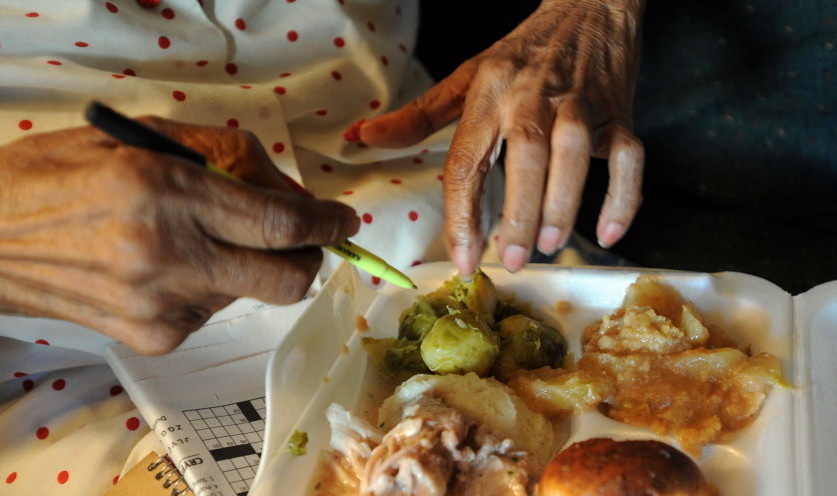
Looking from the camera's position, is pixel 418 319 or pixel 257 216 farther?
pixel 418 319

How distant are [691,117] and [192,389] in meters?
1.28

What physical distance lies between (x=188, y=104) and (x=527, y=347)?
2.51 ft

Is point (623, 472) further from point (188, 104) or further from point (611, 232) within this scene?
point (188, 104)

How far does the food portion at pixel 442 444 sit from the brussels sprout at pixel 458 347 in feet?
0.11

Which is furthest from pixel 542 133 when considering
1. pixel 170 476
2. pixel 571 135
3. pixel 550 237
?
pixel 170 476

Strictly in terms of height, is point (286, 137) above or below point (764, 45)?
below

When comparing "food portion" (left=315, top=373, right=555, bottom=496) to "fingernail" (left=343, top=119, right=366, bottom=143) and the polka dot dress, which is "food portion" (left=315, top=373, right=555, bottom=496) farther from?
"fingernail" (left=343, top=119, right=366, bottom=143)

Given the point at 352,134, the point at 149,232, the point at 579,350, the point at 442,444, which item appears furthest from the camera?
the point at 352,134

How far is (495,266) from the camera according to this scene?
1.34 metres

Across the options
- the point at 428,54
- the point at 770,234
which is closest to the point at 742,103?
the point at 770,234

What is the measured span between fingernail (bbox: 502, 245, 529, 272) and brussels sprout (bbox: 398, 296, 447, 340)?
0.18m

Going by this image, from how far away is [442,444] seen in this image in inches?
38.0

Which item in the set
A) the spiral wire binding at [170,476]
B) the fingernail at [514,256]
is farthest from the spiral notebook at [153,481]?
the fingernail at [514,256]

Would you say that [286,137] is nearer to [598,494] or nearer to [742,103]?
[598,494]
